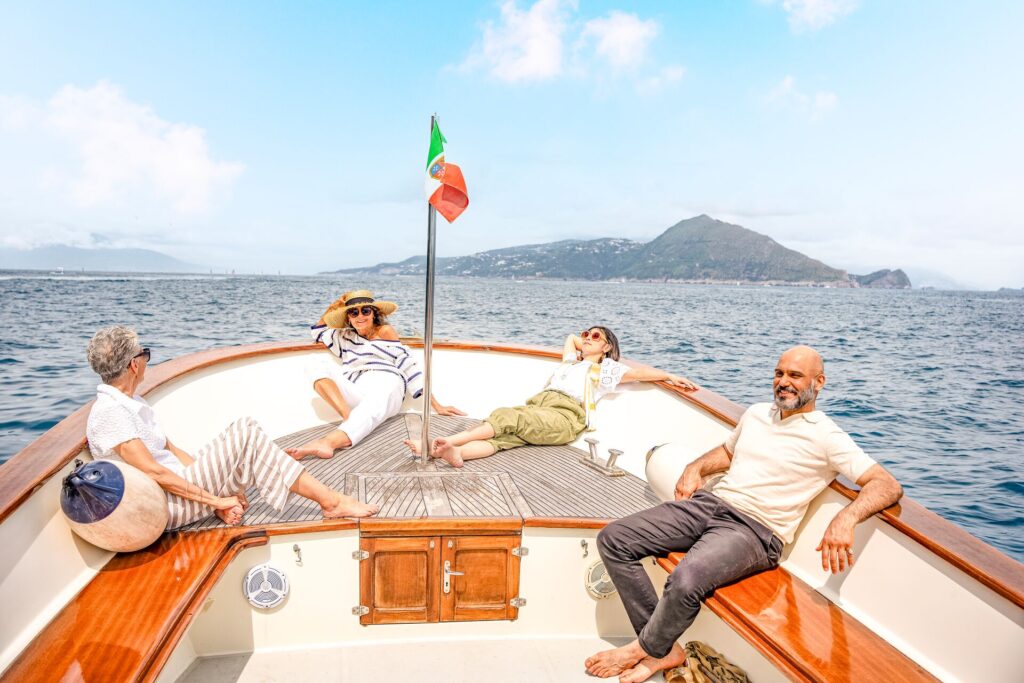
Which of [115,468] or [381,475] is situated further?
[381,475]

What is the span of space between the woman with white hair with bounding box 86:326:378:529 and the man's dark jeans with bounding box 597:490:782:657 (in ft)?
3.27

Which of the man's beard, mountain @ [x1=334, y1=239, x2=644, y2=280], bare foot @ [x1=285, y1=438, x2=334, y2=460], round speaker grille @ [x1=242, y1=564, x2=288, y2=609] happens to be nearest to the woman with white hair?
round speaker grille @ [x1=242, y1=564, x2=288, y2=609]

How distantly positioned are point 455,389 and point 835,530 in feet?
9.00

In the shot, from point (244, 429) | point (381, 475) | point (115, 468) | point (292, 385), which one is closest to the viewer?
point (115, 468)

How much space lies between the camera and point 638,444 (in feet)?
11.4

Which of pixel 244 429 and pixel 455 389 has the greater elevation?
pixel 244 429

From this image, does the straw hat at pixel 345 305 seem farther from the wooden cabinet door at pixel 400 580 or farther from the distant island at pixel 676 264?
the distant island at pixel 676 264

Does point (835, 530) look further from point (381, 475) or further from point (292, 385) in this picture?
point (292, 385)

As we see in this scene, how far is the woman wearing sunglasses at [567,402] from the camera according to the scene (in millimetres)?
3314

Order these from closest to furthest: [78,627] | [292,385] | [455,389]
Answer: [78,627]
[292,385]
[455,389]

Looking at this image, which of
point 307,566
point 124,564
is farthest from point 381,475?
point 124,564

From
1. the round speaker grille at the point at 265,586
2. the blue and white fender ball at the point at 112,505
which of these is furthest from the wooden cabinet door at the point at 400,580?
the blue and white fender ball at the point at 112,505

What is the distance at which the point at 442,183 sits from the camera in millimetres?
2670

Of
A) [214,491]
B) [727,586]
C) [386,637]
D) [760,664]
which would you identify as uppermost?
[214,491]
